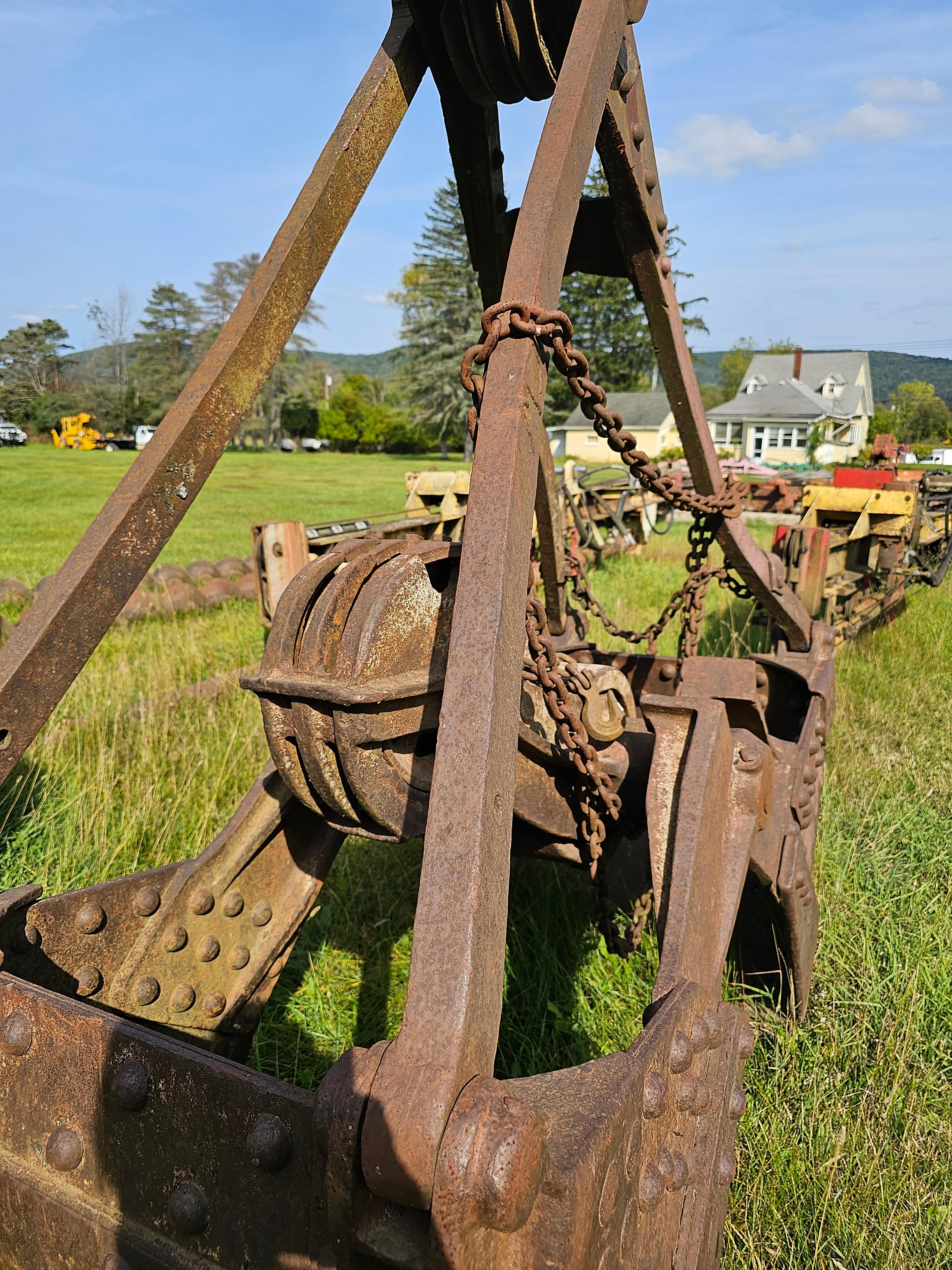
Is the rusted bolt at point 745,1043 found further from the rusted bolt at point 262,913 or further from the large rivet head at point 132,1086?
the rusted bolt at point 262,913

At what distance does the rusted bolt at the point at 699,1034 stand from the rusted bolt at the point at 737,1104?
0.18m

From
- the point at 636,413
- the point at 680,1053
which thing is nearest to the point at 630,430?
the point at 636,413

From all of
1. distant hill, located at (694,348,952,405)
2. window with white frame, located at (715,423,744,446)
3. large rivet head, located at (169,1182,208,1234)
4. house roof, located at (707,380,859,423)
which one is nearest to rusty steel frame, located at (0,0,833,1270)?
large rivet head, located at (169,1182,208,1234)

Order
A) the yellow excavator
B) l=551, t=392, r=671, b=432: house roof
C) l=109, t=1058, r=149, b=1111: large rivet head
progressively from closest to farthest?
l=109, t=1058, r=149, b=1111: large rivet head → the yellow excavator → l=551, t=392, r=671, b=432: house roof

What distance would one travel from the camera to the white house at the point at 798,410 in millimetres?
54969

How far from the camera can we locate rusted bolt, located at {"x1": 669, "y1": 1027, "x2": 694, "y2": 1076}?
1269mm

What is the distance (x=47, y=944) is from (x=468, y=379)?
1389mm

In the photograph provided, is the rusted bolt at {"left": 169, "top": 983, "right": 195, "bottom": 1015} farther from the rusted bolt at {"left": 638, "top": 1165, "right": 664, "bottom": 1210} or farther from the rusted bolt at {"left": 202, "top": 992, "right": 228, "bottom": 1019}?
the rusted bolt at {"left": 638, "top": 1165, "right": 664, "bottom": 1210}

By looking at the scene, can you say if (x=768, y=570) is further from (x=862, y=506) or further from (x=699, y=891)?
(x=862, y=506)

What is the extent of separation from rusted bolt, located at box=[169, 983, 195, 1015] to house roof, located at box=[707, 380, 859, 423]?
2194 inches

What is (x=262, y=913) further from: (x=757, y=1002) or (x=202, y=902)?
(x=757, y=1002)

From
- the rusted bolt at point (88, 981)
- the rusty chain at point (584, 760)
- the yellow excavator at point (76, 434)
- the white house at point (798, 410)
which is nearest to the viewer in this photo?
the rusty chain at point (584, 760)

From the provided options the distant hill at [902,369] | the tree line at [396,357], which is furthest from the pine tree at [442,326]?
the distant hill at [902,369]

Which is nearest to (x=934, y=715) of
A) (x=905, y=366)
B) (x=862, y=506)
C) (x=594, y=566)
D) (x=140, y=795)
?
(x=862, y=506)
